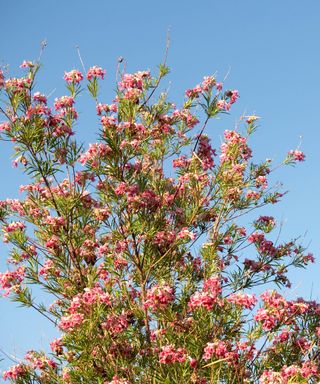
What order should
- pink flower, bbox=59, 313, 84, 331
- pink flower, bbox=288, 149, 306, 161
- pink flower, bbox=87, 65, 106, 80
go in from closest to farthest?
pink flower, bbox=59, 313, 84, 331 < pink flower, bbox=87, 65, 106, 80 < pink flower, bbox=288, 149, 306, 161

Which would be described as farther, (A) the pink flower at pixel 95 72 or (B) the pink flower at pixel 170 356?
(A) the pink flower at pixel 95 72

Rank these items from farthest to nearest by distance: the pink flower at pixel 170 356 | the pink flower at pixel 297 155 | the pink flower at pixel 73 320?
the pink flower at pixel 297 155 → the pink flower at pixel 73 320 → the pink flower at pixel 170 356

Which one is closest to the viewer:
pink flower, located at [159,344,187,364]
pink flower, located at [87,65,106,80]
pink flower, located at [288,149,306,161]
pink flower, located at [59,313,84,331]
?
pink flower, located at [159,344,187,364]

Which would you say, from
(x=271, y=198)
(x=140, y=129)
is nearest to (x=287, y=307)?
(x=271, y=198)

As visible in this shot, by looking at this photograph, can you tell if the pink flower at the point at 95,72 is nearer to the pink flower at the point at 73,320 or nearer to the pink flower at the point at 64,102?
the pink flower at the point at 64,102


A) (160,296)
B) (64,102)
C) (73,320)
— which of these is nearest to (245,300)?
(160,296)

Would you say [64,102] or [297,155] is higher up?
[297,155]

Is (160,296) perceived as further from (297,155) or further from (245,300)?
(297,155)

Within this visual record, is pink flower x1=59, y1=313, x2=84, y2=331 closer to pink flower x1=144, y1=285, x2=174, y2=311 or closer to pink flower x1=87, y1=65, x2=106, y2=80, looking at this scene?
pink flower x1=144, y1=285, x2=174, y2=311

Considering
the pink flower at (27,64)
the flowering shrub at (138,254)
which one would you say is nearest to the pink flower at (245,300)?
the flowering shrub at (138,254)

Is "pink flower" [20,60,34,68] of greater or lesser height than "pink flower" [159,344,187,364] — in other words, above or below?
above

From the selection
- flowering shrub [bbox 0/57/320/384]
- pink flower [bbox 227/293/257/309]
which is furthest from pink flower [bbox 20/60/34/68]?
pink flower [bbox 227/293/257/309]

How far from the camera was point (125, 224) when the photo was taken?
8211 millimetres

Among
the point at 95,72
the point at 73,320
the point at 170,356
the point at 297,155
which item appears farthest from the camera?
the point at 297,155
